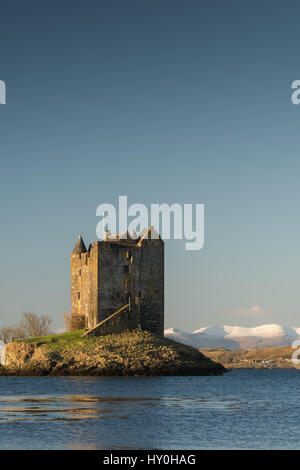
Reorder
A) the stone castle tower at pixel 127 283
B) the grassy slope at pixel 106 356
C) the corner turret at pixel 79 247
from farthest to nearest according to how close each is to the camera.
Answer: the corner turret at pixel 79 247 → the stone castle tower at pixel 127 283 → the grassy slope at pixel 106 356

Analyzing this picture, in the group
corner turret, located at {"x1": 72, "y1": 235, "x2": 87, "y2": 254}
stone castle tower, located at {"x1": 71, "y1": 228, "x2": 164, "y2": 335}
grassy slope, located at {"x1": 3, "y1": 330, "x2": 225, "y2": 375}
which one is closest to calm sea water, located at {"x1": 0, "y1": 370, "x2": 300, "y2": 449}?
grassy slope, located at {"x1": 3, "y1": 330, "x2": 225, "y2": 375}

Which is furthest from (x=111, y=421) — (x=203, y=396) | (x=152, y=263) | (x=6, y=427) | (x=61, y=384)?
(x=152, y=263)

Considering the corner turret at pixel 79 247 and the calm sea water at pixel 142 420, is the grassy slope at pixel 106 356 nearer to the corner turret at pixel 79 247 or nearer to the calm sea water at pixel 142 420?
the corner turret at pixel 79 247

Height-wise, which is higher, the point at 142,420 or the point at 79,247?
the point at 79,247

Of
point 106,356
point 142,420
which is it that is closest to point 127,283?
point 106,356

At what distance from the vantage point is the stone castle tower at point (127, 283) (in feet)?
273

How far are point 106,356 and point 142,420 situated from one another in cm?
4118

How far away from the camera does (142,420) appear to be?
33969 millimetres

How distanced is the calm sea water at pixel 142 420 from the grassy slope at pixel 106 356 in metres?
18.8

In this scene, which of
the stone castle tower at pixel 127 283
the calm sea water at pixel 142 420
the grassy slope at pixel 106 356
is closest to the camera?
the calm sea water at pixel 142 420

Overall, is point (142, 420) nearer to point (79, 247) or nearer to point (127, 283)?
point (127, 283)

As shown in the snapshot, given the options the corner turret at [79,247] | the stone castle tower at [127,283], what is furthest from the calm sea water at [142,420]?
the corner turret at [79,247]

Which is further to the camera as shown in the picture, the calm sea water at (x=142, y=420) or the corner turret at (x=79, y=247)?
the corner turret at (x=79, y=247)

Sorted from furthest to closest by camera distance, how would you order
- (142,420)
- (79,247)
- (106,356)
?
1. (79,247)
2. (106,356)
3. (142,420)
